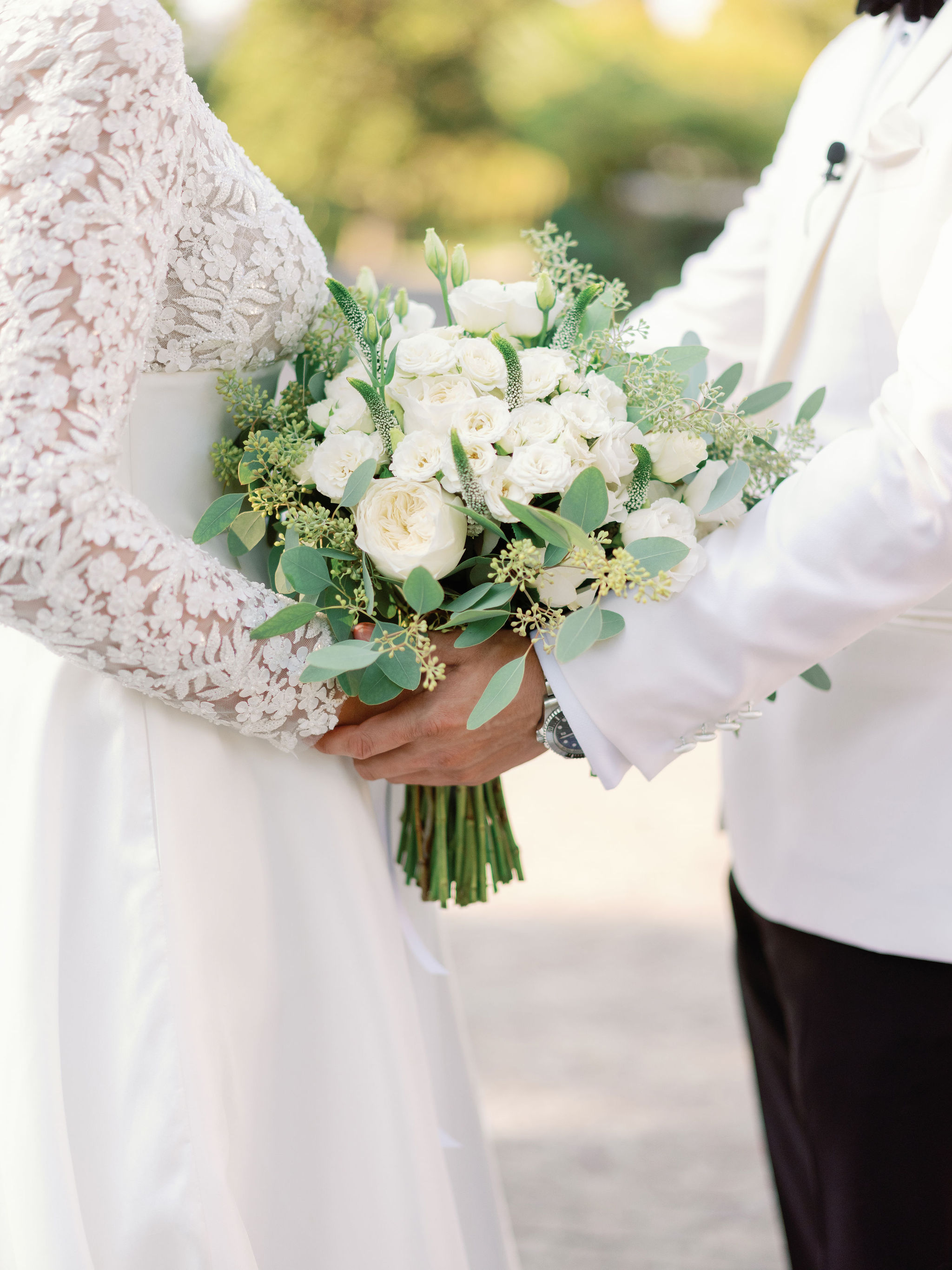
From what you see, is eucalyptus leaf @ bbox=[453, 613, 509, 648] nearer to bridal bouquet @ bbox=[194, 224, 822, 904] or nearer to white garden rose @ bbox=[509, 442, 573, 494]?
bridal bouquet @ bbox=[194, 224, 822, 904]

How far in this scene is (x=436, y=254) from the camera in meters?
1.30

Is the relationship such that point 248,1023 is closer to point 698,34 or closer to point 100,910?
point 100,910

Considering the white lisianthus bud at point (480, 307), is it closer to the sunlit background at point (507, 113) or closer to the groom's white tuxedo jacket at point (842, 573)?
the groom's white tuxedo jacket at point (842, 573)

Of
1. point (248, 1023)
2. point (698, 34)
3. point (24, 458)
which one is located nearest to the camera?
point (24, 458)

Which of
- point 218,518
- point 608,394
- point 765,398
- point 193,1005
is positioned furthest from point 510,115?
point 193,1005

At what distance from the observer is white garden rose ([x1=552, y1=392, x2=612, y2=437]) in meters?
1.18

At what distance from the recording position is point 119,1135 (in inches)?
44.9

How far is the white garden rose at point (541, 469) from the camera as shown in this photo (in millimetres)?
1140

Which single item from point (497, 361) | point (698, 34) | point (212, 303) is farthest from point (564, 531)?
point (698, 34)

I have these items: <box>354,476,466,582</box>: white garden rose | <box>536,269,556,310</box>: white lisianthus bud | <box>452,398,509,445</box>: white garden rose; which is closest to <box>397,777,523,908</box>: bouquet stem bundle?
<box>354,476,466,582</box>: white garden rose

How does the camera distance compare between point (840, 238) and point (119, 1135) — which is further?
point (840, 238)

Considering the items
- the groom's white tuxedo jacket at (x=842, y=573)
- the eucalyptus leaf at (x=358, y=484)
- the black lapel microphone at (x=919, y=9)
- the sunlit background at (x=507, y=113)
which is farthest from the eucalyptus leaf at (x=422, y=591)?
the sunlit background at (x=507, y=113)

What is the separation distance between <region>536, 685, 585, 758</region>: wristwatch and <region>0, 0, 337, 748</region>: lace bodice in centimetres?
33

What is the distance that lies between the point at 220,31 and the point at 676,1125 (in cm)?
1439
